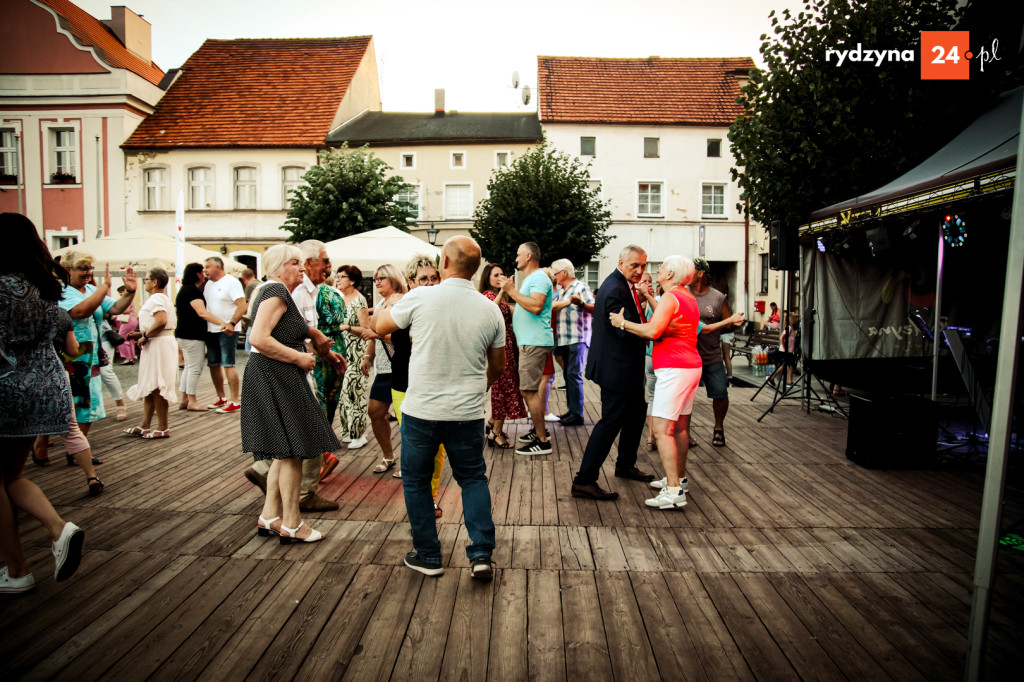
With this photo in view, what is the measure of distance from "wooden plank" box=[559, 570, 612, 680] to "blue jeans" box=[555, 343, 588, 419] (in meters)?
4.32

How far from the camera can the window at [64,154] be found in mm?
26078

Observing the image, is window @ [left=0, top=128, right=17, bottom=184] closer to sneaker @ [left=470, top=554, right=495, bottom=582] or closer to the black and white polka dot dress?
the black and white polka dot dress

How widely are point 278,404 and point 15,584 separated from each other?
1533 mm

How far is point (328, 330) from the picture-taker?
5797 mm

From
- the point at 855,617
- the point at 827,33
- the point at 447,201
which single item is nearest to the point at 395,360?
the point at 855,617

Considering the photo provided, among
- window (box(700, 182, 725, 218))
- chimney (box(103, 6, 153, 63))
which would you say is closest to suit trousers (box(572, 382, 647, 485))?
window (box(700, 182, 725, 218))

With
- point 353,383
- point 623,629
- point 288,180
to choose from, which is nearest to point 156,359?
point 353,383

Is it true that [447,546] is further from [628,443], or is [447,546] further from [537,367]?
[537,367]

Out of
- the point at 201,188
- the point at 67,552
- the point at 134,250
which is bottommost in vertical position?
the point at 67,552

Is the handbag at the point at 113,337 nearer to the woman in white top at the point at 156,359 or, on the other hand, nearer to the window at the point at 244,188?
the woman in white top at the point at 156,359

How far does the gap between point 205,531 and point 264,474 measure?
497mm

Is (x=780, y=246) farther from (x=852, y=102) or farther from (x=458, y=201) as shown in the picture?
(x=458, y=201)

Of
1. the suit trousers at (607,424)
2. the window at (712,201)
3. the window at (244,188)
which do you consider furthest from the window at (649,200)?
the suit trousers at (607,424)

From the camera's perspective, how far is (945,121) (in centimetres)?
903
